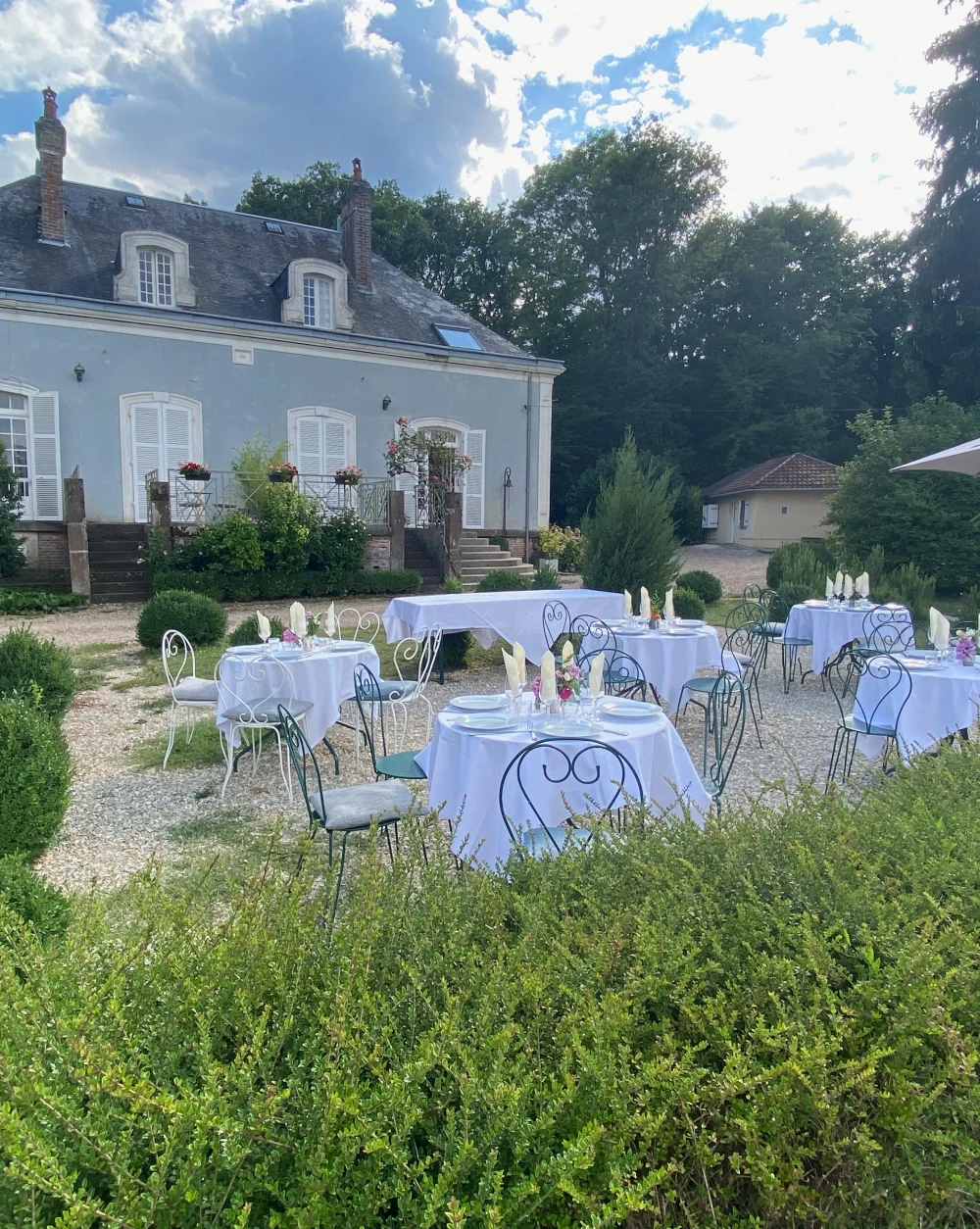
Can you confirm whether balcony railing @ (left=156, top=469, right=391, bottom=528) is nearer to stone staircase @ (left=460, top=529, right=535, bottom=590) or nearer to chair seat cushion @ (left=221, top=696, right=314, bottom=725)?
stone staircase @ (left=460, top=529, right=535, bottom=590)

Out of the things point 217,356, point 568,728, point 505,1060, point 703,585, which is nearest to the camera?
point 505,1060

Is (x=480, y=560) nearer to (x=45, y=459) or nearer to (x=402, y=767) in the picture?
(x=45, y=459)

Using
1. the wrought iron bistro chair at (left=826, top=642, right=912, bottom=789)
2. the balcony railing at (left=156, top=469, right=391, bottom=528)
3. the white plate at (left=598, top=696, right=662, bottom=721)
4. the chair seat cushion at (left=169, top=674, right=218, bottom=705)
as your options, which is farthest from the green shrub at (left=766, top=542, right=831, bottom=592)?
the chair seat cushion at (left=169, top=674, right=218, bottom=705)

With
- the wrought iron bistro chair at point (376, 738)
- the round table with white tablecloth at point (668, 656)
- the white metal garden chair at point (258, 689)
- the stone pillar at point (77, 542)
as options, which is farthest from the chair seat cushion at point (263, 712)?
the stone pillar at point (77, 542)

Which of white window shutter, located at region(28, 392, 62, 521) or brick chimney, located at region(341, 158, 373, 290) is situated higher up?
brick chimney, located at region(341, 158, 373, 290)

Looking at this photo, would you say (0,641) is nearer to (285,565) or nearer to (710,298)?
(285,565)

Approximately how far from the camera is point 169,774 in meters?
4.87

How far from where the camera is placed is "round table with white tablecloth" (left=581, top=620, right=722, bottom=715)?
598 cm

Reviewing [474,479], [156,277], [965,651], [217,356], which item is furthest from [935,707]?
[156,277]

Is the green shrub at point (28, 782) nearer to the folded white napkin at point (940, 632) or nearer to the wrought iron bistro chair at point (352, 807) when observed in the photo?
the wrought iron bistro chair at point (352, 807)

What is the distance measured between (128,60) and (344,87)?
4579 millimetres

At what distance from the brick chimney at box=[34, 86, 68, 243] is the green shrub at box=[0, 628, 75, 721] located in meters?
12.8

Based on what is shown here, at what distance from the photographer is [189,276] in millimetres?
14938

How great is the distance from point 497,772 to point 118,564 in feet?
38.0
